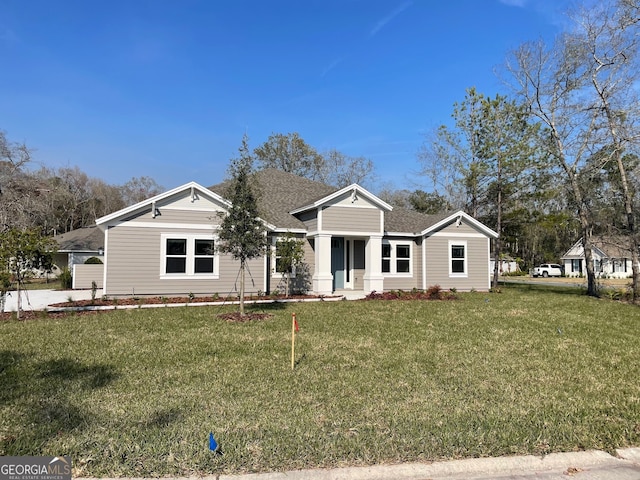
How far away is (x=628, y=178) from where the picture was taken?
17.8 m

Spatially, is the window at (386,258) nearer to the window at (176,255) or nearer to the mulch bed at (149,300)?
the mulch bed at (149,300)

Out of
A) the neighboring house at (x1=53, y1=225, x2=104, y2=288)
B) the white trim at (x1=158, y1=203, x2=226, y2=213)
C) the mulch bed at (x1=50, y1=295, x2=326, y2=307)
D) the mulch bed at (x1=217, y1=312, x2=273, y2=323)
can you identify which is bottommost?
the mulch bed at (x1=217, y1=312, x2=273, y2=323)

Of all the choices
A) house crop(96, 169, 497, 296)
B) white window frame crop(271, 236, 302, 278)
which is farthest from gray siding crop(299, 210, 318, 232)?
white window frame crop(271, 236, 302, 278)

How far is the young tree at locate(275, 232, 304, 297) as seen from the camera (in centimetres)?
1625

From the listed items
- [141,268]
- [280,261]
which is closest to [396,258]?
[280,261]

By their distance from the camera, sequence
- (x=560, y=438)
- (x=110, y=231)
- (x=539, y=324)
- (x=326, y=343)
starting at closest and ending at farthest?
(x=560, y=438)
(x=326, y=343)
(x=539, y=324)
(x=110, y=231)

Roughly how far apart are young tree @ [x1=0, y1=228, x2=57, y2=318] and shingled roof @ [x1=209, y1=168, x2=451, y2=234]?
26.0 feet

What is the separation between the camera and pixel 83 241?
2842cm

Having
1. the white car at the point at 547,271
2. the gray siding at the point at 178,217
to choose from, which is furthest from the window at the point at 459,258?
the white car at the point at 547,271

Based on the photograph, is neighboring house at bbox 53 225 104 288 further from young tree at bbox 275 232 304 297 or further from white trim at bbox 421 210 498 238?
white trim at bbox 421 210 498 238

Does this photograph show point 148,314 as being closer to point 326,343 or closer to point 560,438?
point 326,343

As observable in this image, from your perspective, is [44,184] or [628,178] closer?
[628,178]

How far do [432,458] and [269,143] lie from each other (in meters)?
41.4

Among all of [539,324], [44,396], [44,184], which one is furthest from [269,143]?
[44,396]
